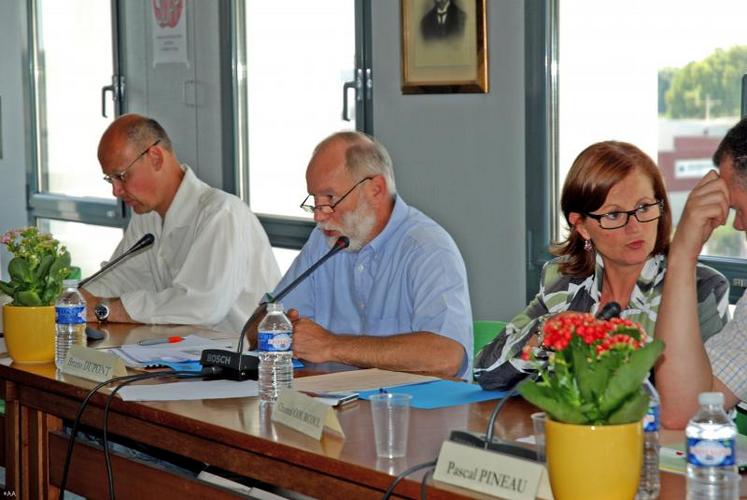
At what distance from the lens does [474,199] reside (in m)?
4.07

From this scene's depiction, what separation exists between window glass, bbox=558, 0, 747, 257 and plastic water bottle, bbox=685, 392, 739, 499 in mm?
1877

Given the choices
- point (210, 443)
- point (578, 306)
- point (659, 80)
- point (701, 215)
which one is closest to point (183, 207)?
point (659, 80)

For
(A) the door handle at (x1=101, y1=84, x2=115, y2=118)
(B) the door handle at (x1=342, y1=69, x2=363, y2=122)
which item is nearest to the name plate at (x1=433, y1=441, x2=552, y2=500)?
(B) the door handle at (x1=342, y1=69, x2=363, y2=122)

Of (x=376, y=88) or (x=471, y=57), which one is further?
(x=376, y=88)

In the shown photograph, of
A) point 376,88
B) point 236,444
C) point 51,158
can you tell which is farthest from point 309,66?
point 236,444

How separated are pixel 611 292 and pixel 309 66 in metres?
2.49

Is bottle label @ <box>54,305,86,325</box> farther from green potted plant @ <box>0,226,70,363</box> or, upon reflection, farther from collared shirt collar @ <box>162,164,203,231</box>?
collared shirt collar @ <box>162,164,203,231</box>

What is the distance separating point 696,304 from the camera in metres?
2.25

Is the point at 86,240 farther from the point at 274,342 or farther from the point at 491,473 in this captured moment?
the point at 491,473

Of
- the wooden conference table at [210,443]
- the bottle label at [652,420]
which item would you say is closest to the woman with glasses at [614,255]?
the wooden conference table at [210,443]

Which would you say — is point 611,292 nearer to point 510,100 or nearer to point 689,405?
point 689,405

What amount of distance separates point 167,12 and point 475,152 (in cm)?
199

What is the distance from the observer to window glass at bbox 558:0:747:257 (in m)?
3.37

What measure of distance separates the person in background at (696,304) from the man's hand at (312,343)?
31.9 inches
